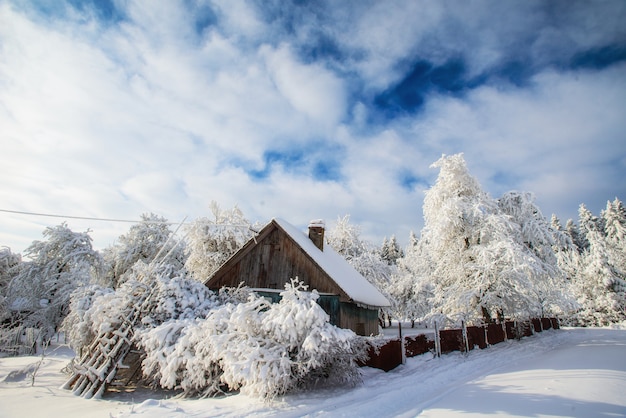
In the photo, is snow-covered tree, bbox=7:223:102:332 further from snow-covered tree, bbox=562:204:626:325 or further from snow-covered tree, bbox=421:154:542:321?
snow-covered tree, bbox=562:204:626:325

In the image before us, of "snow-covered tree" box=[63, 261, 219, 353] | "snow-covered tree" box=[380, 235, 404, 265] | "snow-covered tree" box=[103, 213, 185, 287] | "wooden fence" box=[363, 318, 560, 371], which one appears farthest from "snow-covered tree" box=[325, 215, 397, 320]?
"snow-covered tree" box=[380, 235, 404, 265]

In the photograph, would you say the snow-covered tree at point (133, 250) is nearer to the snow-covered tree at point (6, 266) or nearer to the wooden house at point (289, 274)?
the snow-covered tree at point (6, 266)

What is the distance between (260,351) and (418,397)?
4.15 meters

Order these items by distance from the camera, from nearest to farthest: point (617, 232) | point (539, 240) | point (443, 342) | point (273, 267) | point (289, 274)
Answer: point (443, 342) < point (289, 274) < point (273, 267) < point (539, 240) < point (617, 232)

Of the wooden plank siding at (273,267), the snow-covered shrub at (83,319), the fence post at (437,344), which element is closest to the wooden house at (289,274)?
the wooden plank siding at (273,267)

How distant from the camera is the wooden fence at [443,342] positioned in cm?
1158

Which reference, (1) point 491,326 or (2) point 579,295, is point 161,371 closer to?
(1) point 491,326

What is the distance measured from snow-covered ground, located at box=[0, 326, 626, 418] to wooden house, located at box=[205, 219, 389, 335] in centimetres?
389

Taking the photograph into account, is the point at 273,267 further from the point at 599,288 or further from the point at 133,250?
the point at 599,288

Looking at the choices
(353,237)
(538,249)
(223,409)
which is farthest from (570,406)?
(353,237)

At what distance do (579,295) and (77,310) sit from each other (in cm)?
4563

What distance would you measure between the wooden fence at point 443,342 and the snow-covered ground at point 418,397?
484 mm

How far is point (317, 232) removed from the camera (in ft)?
63.8

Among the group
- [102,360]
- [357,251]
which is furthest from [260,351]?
[357,251]
